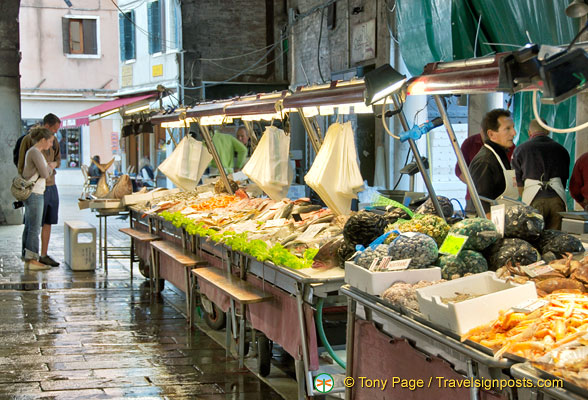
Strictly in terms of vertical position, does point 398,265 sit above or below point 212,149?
below

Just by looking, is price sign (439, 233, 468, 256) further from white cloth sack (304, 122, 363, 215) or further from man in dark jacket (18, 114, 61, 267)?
man in dark jacket (18, 114, 61, 267)

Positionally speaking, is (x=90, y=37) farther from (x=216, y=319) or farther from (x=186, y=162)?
(x=216, y=319)

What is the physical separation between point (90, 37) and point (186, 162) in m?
26.7

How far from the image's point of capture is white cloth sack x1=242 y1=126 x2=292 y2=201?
7754mm

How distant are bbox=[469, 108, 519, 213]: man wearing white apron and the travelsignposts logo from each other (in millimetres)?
1951

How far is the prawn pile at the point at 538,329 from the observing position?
3082 mm

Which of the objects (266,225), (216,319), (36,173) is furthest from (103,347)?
(36,173)

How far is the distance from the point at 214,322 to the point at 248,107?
216 centimetres

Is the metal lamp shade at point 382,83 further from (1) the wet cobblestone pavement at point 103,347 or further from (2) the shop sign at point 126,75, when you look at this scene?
(2) the shop sign at point 126,75

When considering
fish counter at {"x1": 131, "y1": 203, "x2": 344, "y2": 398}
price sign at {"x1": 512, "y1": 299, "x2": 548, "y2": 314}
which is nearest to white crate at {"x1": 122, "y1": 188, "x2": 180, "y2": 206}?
fish counter at {"x1": 131, "y1": 203, "x2": 344, "y2": 398}

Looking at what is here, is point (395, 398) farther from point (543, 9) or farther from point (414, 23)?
point (414, 23)

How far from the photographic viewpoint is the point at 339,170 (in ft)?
21.4

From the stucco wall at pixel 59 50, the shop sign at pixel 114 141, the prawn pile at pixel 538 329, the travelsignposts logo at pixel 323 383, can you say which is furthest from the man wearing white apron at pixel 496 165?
the stucco wall at pixel 59 50

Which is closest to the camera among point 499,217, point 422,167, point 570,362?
point 570,362
